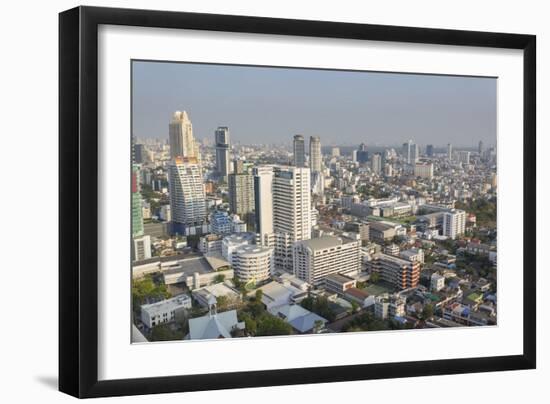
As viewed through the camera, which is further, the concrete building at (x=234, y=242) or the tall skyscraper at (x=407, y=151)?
the tall skyscraper at (x=407, y=151)

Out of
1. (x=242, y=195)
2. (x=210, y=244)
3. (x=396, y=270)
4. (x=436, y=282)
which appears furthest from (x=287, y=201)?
(x=436, y=282)

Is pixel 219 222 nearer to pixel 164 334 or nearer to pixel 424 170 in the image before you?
pixel 164 334

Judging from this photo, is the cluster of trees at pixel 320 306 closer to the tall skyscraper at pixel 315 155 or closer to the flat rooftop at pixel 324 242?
the flat rooftop at pixel 324 242

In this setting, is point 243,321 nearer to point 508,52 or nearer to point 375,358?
point 375,358

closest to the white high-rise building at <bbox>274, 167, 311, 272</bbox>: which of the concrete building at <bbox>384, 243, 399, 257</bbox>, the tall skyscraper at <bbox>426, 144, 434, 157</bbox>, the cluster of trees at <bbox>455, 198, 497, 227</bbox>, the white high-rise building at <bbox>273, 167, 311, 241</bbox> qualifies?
the white high-rise building at <bbox>273, 167, 311, 241</bbox>

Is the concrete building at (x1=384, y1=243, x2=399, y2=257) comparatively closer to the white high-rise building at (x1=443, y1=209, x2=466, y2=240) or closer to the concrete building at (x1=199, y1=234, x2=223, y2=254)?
the white high-rise building at (x1=443, y1=209, x2=466, y2=240)

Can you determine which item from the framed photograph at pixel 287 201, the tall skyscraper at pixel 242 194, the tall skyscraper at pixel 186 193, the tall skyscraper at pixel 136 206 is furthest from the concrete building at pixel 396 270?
the tall skyscraper at pixel 136 206

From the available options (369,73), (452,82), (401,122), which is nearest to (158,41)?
(369,73)

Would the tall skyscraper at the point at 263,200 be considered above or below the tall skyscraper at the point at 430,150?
below
